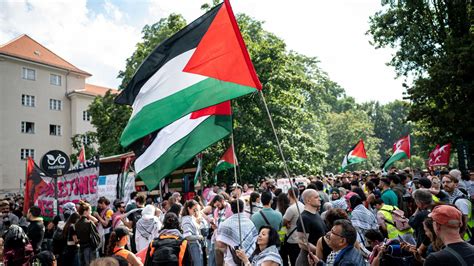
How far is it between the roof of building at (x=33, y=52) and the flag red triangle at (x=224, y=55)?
46569mm

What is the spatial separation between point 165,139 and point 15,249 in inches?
121

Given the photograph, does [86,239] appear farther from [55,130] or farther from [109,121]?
[55,130]

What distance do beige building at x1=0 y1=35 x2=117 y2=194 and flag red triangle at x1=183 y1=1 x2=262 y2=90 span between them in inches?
1796

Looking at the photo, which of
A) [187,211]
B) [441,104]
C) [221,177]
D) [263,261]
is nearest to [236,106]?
[221,177]

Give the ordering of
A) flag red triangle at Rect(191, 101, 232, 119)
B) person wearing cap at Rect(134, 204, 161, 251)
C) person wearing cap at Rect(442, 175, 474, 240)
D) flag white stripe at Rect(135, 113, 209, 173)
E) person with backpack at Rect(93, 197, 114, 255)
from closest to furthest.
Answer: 1. flag white stripe at Rect(135, 113, 209, 173)
2. flag red triangle at Rect(191, 101, 232, 119)
3. person wearing cap at Rect(442, 175, 474, 240)
4. person wearing cap at Rect(134, 204, 161, 251)
5. person with backpack at Rect(93, 197, 114, 255)

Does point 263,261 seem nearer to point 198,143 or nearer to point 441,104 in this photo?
point 198,143

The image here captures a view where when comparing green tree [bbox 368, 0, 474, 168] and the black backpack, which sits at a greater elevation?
green tree [bbox 368, 0, 474, 168]

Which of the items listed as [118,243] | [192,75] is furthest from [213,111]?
[118,243]

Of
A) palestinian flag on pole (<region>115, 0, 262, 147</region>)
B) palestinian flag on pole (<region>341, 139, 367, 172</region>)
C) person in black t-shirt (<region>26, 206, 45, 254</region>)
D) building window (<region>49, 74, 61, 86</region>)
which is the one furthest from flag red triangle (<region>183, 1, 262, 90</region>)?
building window (<region>49, 74, 61, 86</region>)

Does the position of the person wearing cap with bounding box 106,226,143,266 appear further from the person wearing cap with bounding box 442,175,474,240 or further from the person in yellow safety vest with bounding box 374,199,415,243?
the person wearing cap with bounding box 442,175,474,240

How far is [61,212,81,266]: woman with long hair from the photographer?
8086 millimetres

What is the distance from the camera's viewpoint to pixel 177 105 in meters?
5.98

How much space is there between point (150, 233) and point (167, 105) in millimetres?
3268

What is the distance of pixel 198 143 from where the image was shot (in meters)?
7.01
